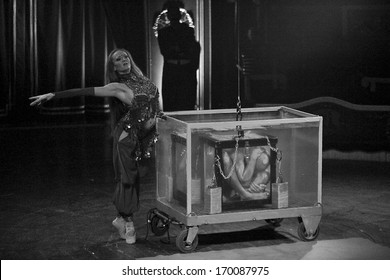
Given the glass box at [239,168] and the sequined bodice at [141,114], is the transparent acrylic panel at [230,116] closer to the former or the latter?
the glass box at [239,168]

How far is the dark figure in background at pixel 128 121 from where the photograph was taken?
5.97 metres

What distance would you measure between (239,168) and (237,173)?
4 centimetres

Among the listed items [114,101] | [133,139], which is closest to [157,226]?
[133,139]

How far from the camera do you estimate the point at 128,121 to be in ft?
19.5

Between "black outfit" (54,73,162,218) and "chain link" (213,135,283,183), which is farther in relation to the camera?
"black outfit" (54,73,162,218)

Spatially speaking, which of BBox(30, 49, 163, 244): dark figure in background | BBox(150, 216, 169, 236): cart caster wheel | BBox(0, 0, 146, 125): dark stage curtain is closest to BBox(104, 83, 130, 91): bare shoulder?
BBox(30, 49, 163, 244): dark figure in background

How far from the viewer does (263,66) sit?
32.4 feet

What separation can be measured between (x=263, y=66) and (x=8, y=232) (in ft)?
14.0

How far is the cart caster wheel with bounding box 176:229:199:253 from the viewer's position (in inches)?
228

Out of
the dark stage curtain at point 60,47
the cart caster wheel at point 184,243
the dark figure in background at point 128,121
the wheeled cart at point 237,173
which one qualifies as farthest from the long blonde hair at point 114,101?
the dark stage curtain at point 60,47

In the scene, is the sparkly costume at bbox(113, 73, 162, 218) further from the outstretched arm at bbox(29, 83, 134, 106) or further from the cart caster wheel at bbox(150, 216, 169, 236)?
the cart caster wheel at bbox(150, 216, 169, 236)

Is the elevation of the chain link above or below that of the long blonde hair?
below

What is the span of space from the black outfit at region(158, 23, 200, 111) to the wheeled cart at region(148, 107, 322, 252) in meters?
4.74

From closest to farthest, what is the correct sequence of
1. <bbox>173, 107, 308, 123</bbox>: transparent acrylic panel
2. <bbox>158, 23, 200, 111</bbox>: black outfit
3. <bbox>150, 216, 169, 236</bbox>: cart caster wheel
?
<bbox>150, 216, 169, 236</bbox>: cart caster wheel < <bbox>173, 107, 308, 123</bbox>: transparent acrylic panel < <bbox>158, 23, 200, 111</bbox>: black outfit
